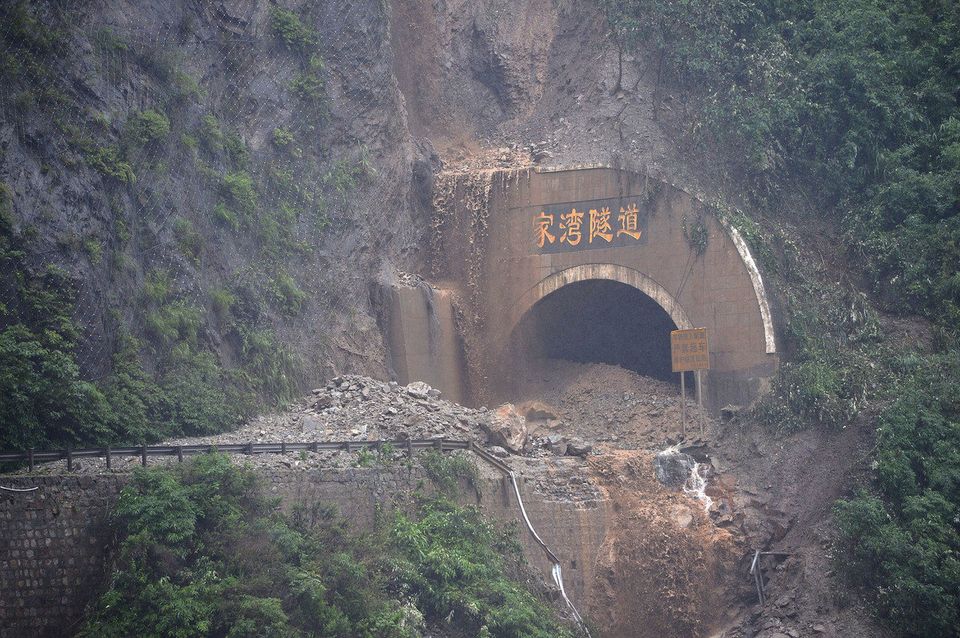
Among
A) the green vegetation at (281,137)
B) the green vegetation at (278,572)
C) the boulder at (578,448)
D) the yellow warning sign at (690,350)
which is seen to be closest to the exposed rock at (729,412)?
the yellow warning sign at (690,350)

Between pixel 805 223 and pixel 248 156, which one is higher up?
pixel 248 156

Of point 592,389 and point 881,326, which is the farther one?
point 592,389

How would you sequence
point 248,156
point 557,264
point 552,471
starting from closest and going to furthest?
point 552,471
point 248,156
point 557,264

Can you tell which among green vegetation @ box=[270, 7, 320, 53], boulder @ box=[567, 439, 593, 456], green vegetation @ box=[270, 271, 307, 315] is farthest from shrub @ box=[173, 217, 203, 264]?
boulder @ box=[567, 439, 593, 456]

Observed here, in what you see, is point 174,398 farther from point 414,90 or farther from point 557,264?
A: point 414,90

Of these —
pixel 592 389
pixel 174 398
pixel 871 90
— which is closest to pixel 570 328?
pixel 592 389

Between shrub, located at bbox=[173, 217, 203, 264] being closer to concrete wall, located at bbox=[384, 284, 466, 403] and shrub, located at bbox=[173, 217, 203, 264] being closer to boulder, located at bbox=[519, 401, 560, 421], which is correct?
concrete wall, located at bbox=[384, 284, 466, 403]

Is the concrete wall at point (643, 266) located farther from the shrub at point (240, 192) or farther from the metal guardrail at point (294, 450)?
the metal guardrail at point (294, 450)

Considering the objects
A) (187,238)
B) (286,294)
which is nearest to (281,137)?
(286,294)
